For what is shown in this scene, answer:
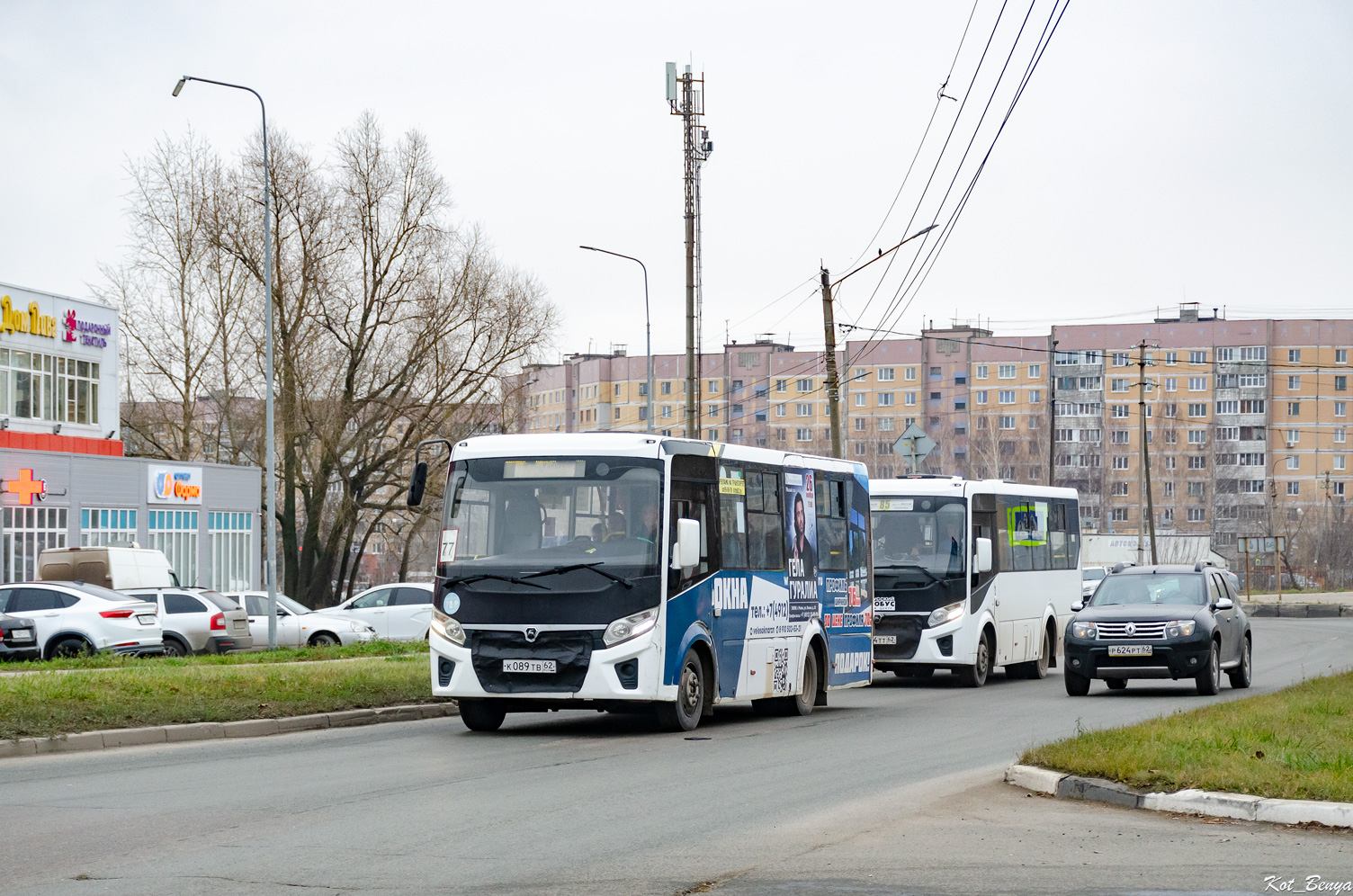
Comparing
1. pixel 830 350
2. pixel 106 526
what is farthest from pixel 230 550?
pixel 830 350

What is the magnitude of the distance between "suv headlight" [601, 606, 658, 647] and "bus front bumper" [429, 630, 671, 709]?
56 millimetres

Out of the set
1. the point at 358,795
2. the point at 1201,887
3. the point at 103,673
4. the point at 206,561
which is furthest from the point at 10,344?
the point at 1201,887

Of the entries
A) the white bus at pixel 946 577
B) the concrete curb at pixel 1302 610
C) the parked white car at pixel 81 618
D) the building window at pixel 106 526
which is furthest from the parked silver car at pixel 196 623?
the concrete curb at pixel 1302 610

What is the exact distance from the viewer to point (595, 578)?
50.2 feet

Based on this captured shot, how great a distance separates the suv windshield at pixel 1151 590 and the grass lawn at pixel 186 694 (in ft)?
29.9

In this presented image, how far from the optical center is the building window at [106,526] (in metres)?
45.9

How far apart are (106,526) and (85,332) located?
7.18 meters

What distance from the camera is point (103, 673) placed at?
20172 millimetres

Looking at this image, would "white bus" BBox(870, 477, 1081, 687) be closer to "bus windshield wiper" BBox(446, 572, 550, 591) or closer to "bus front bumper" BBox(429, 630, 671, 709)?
"bus front bumper" BBox(429, 630, 671, 709)

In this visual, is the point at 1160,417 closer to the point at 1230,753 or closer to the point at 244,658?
the point at 244,658

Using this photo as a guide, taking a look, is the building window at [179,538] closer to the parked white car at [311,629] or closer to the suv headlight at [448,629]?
the parked white car at [311,629]

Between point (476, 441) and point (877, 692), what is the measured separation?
371 inches

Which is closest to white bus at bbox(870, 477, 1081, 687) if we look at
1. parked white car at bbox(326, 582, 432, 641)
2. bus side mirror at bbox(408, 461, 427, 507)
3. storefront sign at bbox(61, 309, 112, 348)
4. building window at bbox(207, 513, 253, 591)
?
Result: bus side mirror at bbox(408, 461, 427, 507)

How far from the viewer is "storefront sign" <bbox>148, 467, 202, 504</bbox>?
48.7 meters
